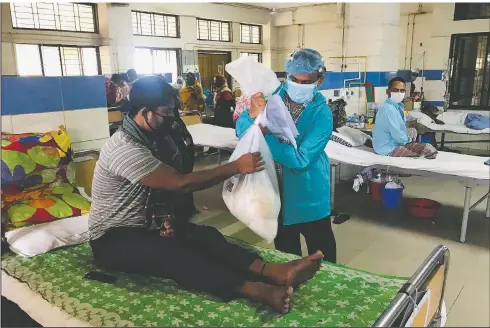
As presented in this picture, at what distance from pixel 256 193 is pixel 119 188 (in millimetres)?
587

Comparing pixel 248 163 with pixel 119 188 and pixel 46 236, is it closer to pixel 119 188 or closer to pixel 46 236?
pixel 119 188

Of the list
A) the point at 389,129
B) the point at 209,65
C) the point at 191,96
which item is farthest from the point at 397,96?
the point at 209,65

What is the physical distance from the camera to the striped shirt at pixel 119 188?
4.85 ft

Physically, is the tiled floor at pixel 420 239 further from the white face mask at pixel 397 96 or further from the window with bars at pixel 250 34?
the window with bars at pixel 250 34

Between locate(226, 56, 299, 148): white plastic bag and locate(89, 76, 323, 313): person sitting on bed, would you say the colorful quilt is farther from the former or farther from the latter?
locate(226, 56, 299, 148): white plastic bag

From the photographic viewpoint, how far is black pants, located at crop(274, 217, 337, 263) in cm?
188

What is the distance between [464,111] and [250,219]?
0.87m

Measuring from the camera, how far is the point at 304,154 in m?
1.62

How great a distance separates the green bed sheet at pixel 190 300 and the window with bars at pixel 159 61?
618 centimetres

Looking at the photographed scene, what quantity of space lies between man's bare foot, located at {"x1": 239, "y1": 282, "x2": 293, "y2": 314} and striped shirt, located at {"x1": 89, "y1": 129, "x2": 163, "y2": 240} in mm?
549

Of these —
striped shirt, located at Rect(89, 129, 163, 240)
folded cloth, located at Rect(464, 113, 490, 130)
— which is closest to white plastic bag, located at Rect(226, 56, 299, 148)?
striped shirt, located at Rect(89, 129, 163, 240)

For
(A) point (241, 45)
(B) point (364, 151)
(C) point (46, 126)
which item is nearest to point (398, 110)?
(B) point (364, 151)

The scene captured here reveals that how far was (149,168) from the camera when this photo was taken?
1.44m

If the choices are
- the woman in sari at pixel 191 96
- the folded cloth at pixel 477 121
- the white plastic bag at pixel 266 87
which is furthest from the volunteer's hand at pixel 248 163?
the woman in sari at pixel 191 96
